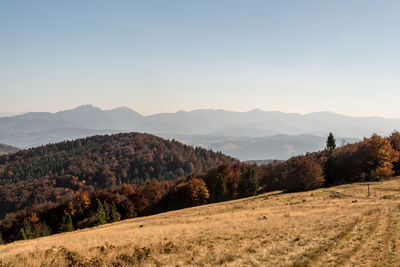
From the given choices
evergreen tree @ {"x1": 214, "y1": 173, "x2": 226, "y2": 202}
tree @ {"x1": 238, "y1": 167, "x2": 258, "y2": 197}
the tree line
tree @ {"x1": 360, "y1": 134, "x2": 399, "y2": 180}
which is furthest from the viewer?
evergreen tree @ {"x1": 214, "y1": 173, "x2": 226, "y2": 202}

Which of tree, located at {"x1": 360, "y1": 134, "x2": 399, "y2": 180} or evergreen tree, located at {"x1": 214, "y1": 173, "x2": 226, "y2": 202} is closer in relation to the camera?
tree, located at {"x1": 360, "y1": 134, "x2": 399, "y2": 180}

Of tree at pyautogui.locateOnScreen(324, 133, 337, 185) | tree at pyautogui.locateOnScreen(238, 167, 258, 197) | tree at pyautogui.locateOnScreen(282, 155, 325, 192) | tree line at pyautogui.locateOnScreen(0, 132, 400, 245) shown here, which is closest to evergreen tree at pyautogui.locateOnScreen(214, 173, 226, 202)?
tree line at pyautogui.locateOnScreen(0, 132, 400, 245)

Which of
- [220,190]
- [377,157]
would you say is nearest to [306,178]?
[377,157]

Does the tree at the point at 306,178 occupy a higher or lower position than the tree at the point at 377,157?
lower

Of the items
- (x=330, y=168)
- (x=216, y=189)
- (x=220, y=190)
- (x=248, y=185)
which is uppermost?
(x=330, y=168)

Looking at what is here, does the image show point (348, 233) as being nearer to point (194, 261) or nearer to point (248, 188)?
point (194, 261)

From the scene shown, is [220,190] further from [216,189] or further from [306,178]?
[306,178]

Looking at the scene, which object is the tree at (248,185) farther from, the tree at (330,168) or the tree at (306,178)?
the tree at (330,168)

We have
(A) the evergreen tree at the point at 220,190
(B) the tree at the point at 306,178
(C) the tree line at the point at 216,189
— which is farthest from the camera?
(A) the evergreen tree at the point at 220,190

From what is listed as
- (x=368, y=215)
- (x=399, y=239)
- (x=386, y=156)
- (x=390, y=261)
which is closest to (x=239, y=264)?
(x=390, y=261)

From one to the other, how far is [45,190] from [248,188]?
556 feet

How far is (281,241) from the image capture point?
16.5m

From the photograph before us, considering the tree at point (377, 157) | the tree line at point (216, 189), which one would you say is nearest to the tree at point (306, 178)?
the tree line at point (216, 189)

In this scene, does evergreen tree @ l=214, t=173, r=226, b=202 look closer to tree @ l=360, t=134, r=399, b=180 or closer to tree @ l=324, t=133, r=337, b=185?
tree @ l=324, t=133, r=337, b=185
